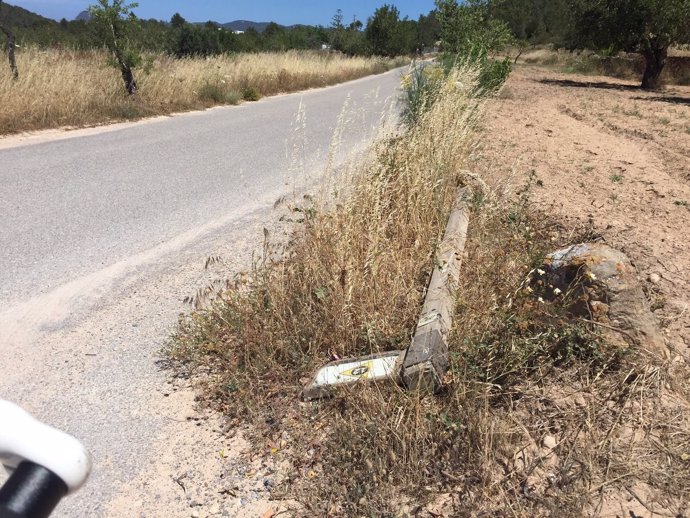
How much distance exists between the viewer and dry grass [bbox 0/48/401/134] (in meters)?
8.84

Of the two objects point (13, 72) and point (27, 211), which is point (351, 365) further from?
point (13, 72)

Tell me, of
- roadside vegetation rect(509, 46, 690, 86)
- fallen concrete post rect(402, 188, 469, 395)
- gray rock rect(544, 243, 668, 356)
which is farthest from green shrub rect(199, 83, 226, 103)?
roadside vegetation rect(509, 46, 690, 86)

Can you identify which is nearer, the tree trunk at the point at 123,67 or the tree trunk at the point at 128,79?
the tree trunk at the point at 123,67

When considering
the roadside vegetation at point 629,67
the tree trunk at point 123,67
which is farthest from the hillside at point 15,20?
the roadside vegetation at point 629,67

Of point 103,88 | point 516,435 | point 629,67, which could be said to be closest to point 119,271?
point 516,435

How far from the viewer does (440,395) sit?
7.75 feet

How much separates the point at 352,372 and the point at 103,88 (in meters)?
10.8

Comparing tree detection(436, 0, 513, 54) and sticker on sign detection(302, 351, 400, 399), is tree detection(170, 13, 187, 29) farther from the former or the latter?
sticker on sign detection(302, 351, 400, 399)

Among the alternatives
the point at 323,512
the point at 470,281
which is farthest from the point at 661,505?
the point at 470,281

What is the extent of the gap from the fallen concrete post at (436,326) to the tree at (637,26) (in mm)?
20622

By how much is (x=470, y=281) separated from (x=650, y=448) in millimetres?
1370

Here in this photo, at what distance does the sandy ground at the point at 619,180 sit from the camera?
10.3ft

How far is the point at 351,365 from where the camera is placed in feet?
8.31

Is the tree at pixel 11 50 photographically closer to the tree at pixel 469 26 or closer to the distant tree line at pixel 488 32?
the distant tree line at pixel 488 32
